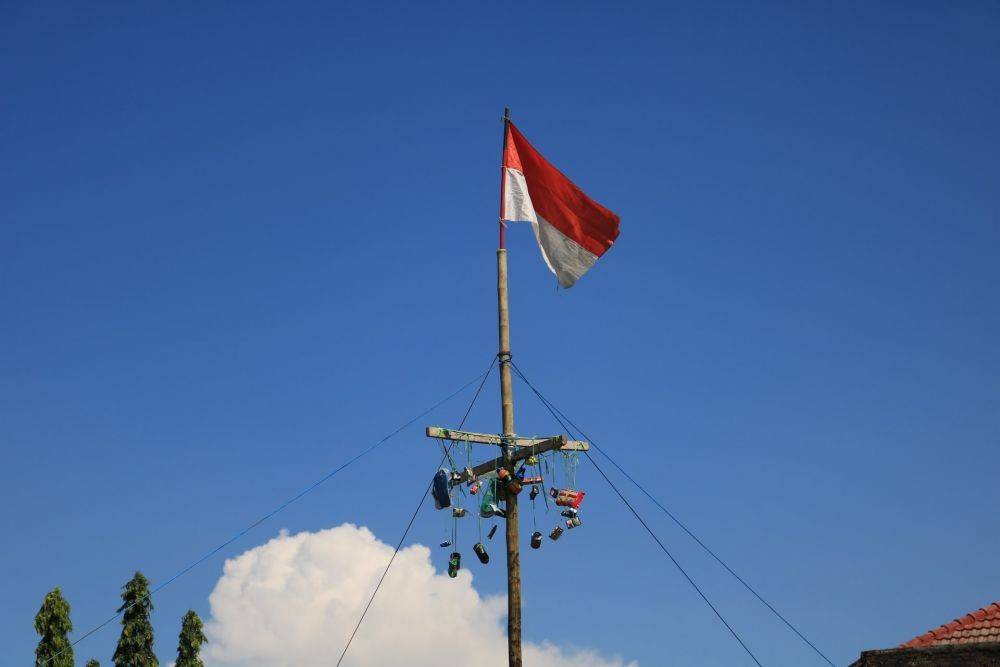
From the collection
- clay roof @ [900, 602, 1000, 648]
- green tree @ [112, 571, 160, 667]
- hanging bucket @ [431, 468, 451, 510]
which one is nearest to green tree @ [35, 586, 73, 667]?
green tree @ [112, 571, 160, 667]

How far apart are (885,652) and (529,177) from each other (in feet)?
39.3

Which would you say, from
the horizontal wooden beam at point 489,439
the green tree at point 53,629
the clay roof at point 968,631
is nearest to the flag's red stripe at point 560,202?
the horizontal wooden beam at point 489,439

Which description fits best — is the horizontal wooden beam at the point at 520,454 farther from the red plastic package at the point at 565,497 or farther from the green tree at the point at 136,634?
the green tree at the point at 136,634

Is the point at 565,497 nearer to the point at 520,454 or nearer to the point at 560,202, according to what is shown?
the point at 520,454

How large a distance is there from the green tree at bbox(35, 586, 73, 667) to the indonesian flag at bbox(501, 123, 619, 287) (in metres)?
22.7

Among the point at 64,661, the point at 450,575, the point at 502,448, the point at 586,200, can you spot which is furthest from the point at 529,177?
the point at 64,661

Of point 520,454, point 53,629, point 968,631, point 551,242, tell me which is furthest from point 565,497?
point 53,629

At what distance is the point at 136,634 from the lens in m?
39.6

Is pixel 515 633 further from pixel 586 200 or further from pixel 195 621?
pixel 195 621

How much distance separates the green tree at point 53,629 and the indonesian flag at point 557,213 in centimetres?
2269

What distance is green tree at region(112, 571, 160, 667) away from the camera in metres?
39.2

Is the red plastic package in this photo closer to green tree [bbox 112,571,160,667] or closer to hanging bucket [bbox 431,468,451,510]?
hanging bucket [bbox 431,468,451,510]

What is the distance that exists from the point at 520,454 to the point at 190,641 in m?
25.5

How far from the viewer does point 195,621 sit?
40781 millimetres
